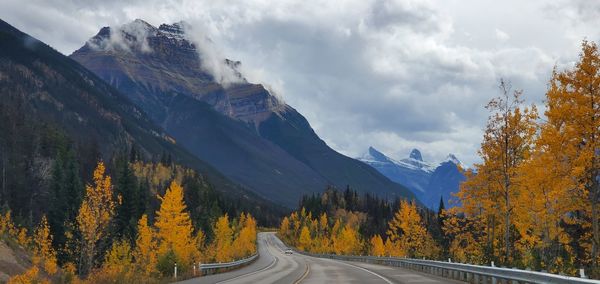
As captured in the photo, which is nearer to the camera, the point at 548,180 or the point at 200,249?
the point at 548,180

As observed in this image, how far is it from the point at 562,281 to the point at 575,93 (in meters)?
11.2

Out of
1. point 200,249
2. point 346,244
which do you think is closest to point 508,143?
point 200,249

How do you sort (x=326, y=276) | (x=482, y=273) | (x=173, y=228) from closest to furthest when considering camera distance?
(x=482, y=273) < (x=326, y=276) < (x=173, y=228)

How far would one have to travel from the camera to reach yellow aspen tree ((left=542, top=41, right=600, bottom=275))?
67.9 feet

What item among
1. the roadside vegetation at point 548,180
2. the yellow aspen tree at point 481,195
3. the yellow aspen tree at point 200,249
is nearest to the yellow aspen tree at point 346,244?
the yellow aspen tree at point 200,249

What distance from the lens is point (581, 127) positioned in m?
21.2

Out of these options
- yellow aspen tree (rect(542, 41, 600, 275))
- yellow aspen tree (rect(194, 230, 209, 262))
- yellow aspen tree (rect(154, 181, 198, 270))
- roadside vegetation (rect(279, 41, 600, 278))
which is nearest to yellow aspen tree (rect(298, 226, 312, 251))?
yellow aspen tree (rect(194, 230, 209, 262))

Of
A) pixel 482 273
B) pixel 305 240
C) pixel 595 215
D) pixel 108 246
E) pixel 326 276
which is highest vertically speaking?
pixel 595 215

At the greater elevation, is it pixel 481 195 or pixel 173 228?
pixel 481 195

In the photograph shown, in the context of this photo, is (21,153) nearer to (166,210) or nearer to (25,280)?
(166,210)

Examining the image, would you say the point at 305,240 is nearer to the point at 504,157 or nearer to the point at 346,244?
the point at 346,244

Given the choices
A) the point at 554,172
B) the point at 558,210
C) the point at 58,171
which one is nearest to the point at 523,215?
the point at 558,210

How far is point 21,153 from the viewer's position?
354 ft

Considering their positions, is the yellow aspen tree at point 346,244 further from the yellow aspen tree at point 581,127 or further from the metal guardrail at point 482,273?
the yellow aspen tree at point 581,127
